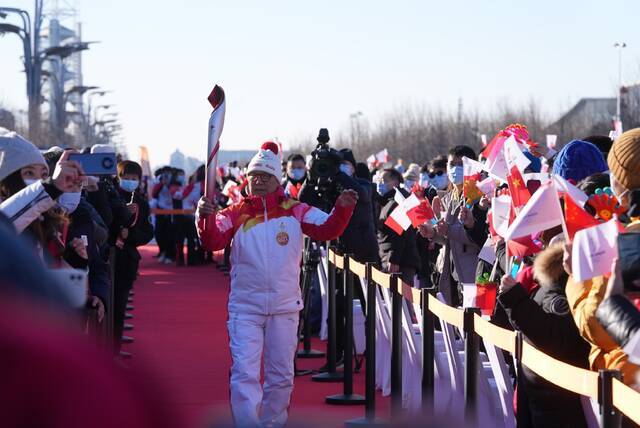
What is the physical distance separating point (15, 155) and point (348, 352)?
190 inches

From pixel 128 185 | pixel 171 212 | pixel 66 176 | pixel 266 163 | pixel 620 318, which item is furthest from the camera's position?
pixel 171 212

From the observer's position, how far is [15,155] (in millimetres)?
5195

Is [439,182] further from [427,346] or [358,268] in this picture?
[427,346]

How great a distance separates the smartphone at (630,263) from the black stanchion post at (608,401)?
27cm

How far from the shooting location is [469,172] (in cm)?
999

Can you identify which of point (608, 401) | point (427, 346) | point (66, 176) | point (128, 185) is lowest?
point (427, 346)

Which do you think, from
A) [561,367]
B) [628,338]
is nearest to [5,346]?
[628,338]

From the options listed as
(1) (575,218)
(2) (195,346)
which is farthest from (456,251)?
(1) (575,218)

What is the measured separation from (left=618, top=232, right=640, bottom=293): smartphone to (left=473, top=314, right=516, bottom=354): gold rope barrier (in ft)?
4.68

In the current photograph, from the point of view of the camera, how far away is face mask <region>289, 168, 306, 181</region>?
1561cm

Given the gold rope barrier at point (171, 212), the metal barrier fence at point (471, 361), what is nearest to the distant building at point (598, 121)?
the gold rope barrier at point (171, 212)

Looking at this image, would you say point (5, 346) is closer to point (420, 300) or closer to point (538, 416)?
point (538, 416)

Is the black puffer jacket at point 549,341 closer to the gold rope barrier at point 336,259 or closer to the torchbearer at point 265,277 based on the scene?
the torchbearer at point 265,277

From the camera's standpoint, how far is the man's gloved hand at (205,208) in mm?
7898
